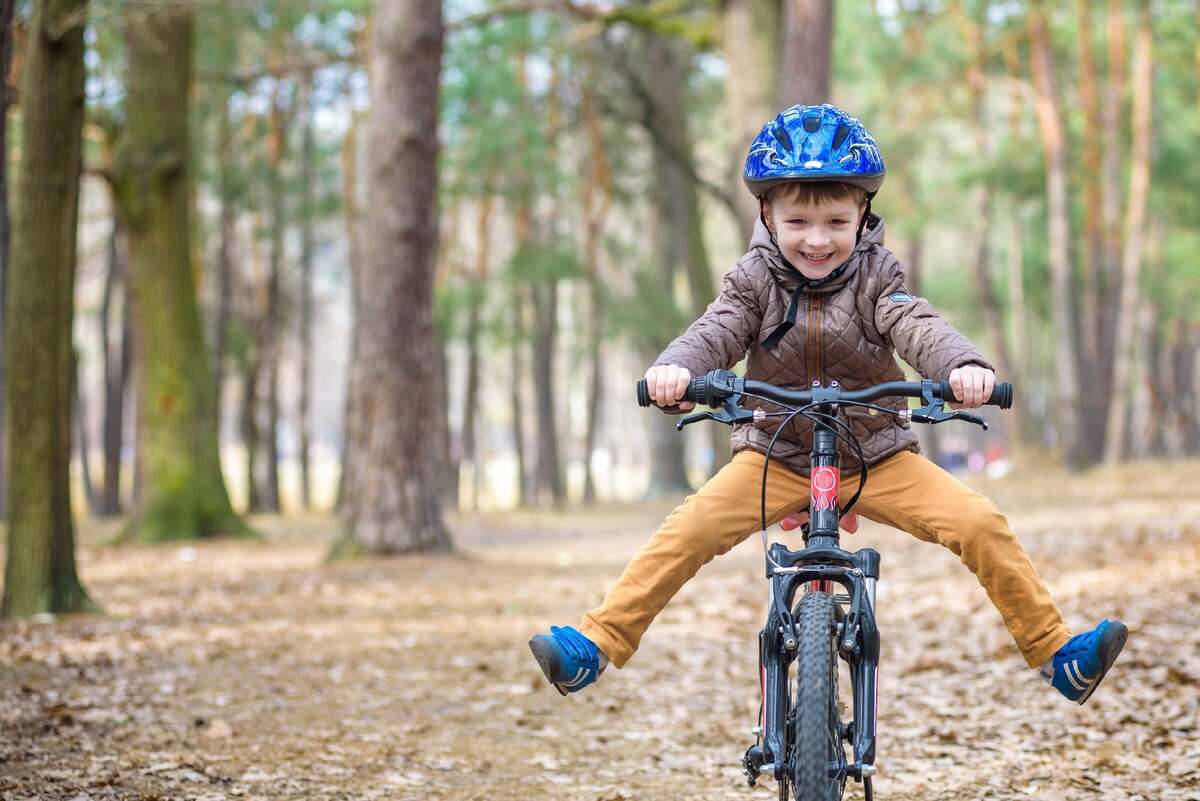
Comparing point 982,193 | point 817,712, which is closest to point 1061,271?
point 982,193

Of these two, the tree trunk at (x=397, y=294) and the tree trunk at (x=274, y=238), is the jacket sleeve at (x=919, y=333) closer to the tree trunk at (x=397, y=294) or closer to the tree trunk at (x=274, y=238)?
the tree trunk at (x=397, y=294)

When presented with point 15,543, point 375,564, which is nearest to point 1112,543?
point 375,564

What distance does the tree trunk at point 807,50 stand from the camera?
45.8 feet

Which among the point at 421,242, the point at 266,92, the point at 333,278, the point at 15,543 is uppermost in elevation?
the point at 266,92

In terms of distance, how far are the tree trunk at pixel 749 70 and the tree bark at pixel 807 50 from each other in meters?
1.61

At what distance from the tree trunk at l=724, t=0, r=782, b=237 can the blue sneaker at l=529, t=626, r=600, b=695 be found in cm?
1216

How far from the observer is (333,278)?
122 feet

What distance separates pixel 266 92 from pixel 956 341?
24660 millimetres

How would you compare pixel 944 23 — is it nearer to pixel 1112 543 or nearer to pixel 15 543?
pixel 1112 543

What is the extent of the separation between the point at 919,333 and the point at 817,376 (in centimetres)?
40

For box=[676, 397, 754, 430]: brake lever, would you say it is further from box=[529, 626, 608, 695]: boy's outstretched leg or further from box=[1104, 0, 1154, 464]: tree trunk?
box=[1104, 0, 1154, 464]: tree trunk

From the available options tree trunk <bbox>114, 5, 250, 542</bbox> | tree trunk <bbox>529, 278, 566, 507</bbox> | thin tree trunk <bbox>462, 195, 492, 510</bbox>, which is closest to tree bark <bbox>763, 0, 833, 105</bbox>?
tree trunk <bbox>114, 5, 250, 542</bbox>

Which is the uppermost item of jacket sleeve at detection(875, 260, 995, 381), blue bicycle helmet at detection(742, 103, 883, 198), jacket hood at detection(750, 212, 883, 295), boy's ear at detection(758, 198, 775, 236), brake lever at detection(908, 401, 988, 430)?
blue bicycle helmet at detection(742, 103, 883, 198)

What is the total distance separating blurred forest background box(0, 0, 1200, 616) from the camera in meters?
11.3
